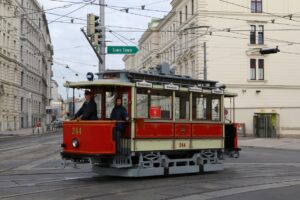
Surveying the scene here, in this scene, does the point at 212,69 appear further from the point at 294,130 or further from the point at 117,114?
the point at 117,114

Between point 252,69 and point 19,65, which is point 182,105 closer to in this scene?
point 252,69

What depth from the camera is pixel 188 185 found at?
1329cm

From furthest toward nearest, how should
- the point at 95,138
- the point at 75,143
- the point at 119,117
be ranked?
the point at 119,117
the point at 75,143
the point at 95,138

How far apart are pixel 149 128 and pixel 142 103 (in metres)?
0.71

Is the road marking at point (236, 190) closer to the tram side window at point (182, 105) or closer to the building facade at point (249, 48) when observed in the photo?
the tram side window at point (182, 105)

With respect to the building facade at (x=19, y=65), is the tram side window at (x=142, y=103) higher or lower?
lower

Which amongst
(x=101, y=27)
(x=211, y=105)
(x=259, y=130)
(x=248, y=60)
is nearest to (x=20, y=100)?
(x=248, y=60)

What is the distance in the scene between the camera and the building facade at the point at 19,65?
65.7 meters

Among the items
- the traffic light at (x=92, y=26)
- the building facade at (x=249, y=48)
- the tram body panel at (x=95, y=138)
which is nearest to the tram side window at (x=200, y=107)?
the tram body panel at (x=95, y=138)

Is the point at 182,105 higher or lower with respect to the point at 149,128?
higher

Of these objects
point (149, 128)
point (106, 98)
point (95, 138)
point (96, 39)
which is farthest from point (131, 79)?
point (96, 39)

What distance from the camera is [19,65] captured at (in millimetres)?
73938

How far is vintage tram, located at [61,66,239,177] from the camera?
45.8 ft

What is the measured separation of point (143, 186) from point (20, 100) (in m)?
64.9
